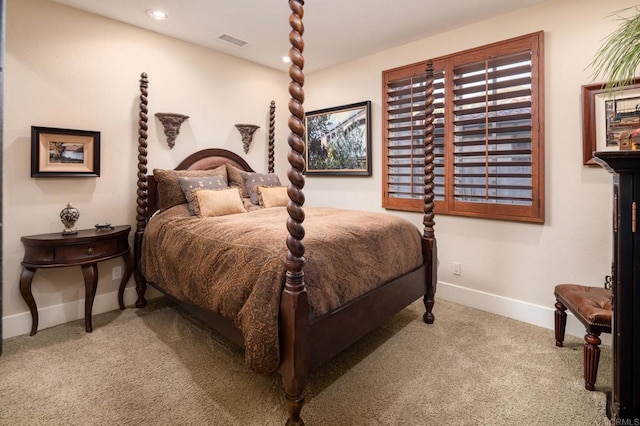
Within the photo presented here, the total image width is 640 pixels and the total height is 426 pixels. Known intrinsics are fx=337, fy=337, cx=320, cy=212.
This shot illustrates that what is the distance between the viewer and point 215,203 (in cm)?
307

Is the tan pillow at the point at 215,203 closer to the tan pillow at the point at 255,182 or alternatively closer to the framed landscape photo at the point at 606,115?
the tan pillow at the point at 255,182

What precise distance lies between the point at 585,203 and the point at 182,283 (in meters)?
→ 3.18

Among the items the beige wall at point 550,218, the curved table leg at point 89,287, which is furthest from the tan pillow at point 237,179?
the beige wall at point 550,218

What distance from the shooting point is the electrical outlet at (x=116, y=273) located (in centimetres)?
323

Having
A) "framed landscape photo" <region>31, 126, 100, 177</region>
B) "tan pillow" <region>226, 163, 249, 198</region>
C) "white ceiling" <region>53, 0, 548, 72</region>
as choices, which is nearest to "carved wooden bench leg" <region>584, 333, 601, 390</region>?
"white ceiling" <region>53, 0, 548, 72</region>

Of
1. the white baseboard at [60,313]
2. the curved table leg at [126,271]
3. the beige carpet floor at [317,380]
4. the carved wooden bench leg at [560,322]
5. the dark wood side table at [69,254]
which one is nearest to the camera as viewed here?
the beige carpet floor at [317,380]

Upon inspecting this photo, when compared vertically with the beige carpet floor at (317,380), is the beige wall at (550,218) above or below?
above

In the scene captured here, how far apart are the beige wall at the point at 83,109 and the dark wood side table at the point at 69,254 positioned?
0.68 feet

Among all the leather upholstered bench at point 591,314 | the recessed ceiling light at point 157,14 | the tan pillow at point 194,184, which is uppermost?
the recessed ceiling light at point 157,14

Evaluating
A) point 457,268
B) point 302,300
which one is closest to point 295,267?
point 302,300

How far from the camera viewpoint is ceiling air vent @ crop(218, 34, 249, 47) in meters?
3.54

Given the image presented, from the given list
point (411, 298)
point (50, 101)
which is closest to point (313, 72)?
point (50, 101)

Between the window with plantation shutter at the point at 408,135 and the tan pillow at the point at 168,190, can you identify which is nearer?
the tan pillow at the point at 168,190

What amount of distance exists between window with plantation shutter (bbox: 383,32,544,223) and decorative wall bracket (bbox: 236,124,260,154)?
1.77m
